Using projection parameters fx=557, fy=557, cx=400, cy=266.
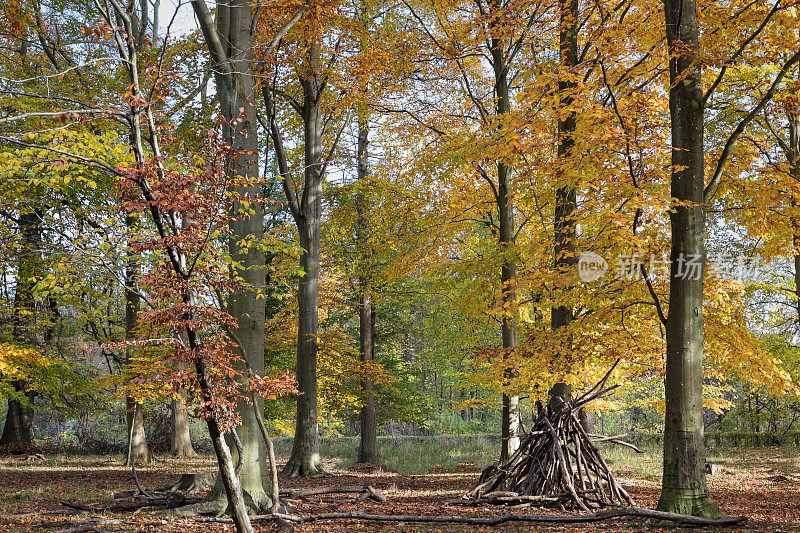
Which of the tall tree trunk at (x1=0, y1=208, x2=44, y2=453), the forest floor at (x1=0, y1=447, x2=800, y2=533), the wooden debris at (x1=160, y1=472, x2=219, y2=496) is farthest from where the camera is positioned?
the tall tree trunk at (x1=0, y1=208, x2=44, y2=453)

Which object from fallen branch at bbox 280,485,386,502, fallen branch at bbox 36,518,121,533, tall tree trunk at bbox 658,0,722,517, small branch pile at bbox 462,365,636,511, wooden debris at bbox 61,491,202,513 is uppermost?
tall tree trunk at bbox 658,0,722,517

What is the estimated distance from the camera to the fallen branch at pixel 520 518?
18.0 ft

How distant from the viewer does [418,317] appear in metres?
37.1

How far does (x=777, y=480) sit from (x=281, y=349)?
43.0ft

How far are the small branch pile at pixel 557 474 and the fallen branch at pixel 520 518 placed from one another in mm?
838

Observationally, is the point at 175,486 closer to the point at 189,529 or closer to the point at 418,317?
the point at 189,529

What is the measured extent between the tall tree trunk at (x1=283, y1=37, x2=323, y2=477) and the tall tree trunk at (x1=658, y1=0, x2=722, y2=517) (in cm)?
768

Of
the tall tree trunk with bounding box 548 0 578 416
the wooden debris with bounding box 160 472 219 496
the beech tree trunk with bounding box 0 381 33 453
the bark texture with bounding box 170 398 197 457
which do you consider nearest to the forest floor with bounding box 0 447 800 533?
the wooden debris with bounding box 160 472 219 496

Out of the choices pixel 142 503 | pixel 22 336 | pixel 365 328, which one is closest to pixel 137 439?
pixel 22 336

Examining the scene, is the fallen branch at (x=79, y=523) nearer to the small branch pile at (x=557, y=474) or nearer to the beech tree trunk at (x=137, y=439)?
the small branch pile at (x=557, y=474)

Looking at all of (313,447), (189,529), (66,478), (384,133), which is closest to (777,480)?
(313,447)

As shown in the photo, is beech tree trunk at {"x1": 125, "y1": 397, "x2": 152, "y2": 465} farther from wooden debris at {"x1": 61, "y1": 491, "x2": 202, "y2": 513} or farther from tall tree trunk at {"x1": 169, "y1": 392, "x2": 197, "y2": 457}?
wooden debris at {"x1": 61, "y1": 491, "x2": 202, "y2": 513}

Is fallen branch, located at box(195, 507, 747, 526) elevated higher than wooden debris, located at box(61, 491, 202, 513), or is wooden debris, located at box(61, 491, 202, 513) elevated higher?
fallen branch, located at box(195, 507, 747, 526)

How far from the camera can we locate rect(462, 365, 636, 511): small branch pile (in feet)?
23.0
